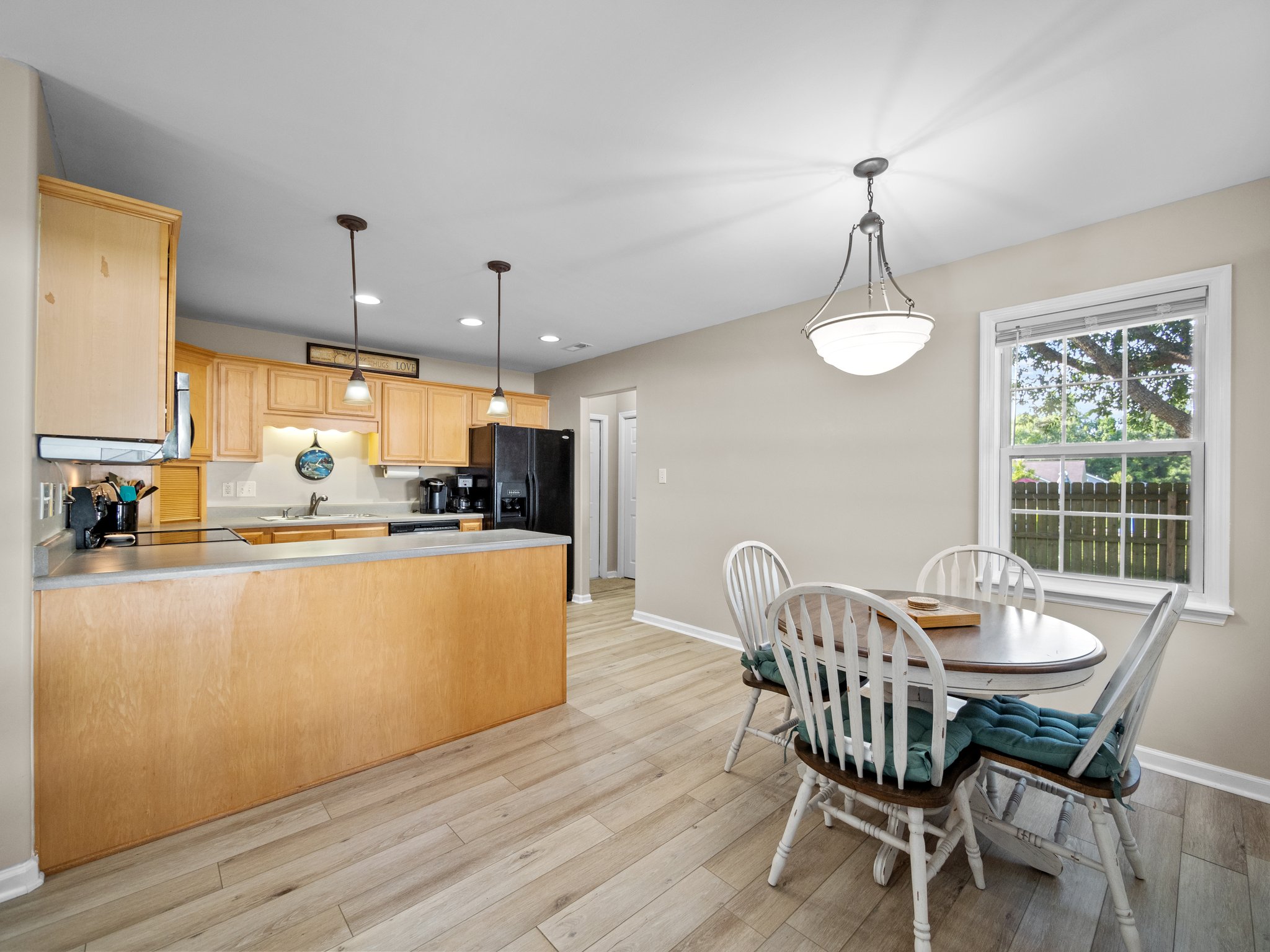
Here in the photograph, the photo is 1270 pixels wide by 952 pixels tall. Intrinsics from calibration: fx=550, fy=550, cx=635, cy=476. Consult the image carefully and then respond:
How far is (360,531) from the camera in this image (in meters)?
4.47

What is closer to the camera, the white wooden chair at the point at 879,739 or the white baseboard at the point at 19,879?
the white wooden chair at the point at 879,739

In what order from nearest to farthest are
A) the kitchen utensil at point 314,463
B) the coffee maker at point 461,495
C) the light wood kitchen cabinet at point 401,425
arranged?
the kitchen utensil at point 314,463 < the light wood kitchen cabinet at point 401,425 < the coffee maker at point 461,495

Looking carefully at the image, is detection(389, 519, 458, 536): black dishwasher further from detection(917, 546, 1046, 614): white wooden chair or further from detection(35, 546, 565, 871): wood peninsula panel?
detection(917, 546, 1046, 614): white wooden chair

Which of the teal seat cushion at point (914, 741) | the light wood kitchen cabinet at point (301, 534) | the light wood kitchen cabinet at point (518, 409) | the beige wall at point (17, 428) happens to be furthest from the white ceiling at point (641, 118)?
the light wood kitchen cabinet at point (518, 409)

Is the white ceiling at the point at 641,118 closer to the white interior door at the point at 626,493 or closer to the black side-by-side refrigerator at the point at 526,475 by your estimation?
the black side-by-side refrigerator at the point at 526,475

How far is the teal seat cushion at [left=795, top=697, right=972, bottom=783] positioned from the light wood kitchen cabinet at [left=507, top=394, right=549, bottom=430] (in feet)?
14.3

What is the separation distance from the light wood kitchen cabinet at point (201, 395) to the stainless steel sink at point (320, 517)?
25.2 inches

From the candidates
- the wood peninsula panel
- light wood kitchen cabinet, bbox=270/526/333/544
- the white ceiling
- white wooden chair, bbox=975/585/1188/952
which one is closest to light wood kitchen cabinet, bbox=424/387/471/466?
light wood kitchen cabinet, bbox=270/526/333/544

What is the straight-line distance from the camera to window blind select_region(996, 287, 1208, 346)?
7.64 feet

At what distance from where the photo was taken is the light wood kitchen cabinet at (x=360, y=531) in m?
4.39

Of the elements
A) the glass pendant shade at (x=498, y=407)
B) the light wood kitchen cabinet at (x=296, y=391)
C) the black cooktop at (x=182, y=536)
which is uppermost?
the light wood kitchen cabinet at (x=296, y=391)

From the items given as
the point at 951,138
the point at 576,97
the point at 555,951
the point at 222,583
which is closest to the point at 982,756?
the point at 555,951

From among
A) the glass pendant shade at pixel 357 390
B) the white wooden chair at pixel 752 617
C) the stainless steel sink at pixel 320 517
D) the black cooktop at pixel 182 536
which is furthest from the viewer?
the stainless steel sink at pixel 320 517

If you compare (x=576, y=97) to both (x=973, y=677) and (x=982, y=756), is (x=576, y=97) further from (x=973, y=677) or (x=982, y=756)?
(x=982, y=756)
